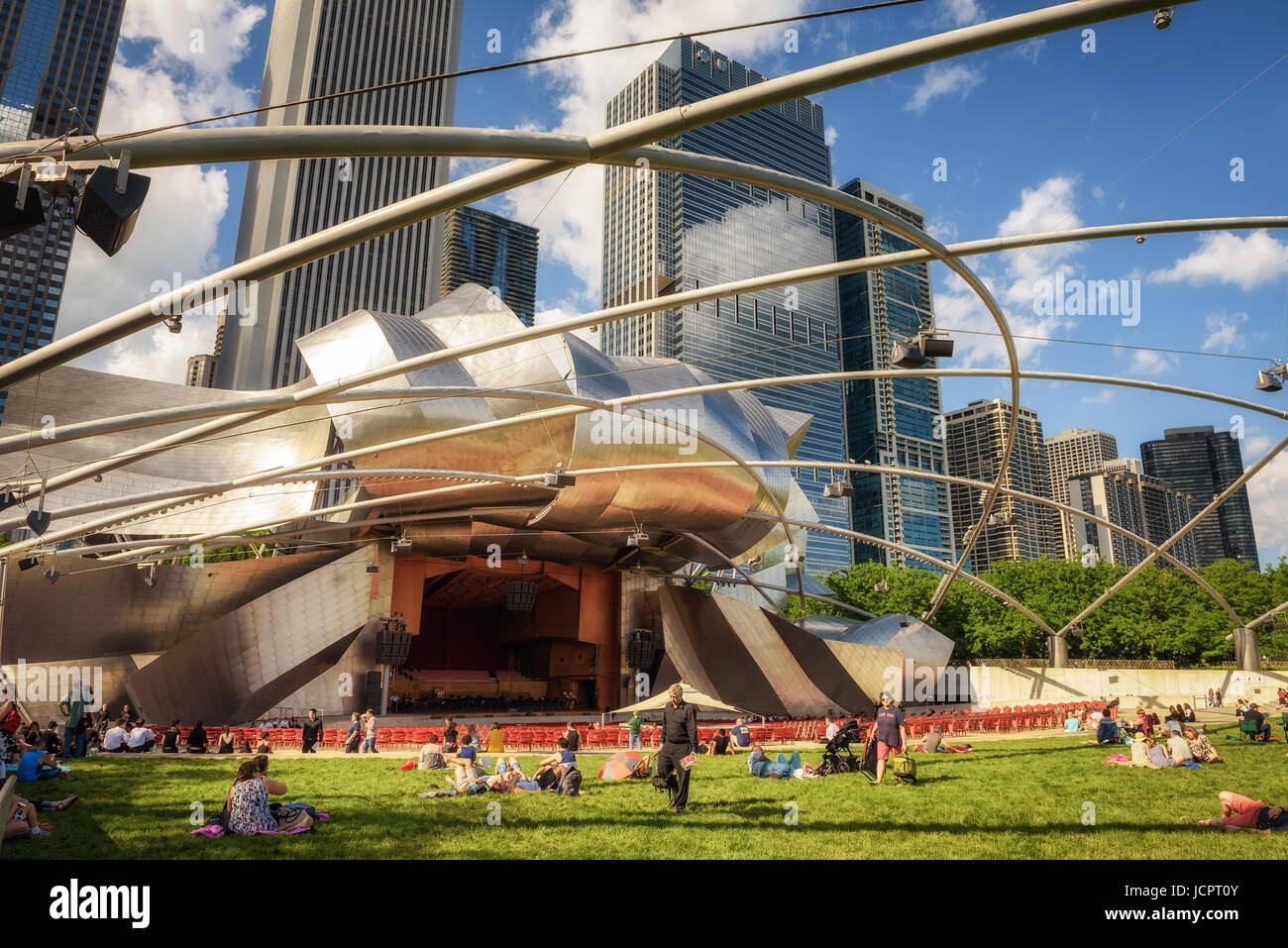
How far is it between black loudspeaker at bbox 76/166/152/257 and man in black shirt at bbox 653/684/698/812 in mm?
7252

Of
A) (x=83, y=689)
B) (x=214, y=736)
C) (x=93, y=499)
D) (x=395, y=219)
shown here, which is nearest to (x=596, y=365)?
(x=214, y=736)

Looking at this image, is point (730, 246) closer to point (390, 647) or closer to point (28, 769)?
point (390, 647)

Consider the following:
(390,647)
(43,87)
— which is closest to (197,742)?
(390,647)

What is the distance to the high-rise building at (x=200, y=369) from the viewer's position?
564 ft

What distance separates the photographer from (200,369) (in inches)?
7288

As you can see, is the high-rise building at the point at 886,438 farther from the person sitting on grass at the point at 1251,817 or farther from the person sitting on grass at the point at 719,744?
the person sitting on grass at the point at 1251,817

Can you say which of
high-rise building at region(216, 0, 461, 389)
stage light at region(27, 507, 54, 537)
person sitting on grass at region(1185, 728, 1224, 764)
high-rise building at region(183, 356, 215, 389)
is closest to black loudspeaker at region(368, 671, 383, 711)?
stage light at region(27, 507, 54, 537)

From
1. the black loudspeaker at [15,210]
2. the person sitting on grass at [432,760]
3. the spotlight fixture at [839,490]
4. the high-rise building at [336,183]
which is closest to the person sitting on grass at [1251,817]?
the person sitting on grass at [432,760]

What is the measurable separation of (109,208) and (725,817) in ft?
27.4

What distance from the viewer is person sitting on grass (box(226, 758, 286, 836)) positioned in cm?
864

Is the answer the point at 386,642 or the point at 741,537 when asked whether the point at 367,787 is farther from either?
the point at 741,537

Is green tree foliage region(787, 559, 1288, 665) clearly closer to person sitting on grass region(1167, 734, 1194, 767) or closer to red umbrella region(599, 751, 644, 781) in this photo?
person sitting on grass region(1167, 734, 1194, 767)

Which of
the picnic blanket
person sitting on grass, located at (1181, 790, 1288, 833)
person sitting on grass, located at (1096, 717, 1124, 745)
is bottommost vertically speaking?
person sitting on grass, located at (1096, 717, 1124, 745)
